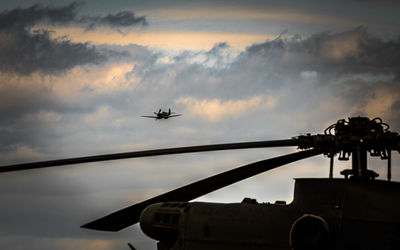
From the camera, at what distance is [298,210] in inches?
505

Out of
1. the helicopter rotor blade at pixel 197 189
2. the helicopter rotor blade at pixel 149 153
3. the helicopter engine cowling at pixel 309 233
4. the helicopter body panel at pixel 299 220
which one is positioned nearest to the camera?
the helicopter engine cowling at pixel 309 233

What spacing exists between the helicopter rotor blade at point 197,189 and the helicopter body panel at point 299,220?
336 mm

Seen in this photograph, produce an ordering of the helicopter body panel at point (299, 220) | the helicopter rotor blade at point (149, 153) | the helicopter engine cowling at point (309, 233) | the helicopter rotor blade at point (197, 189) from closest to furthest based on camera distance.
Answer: the helicopter engine cowling at point (309, 233) → the helicopter body panel at point (299, 220) → the helicopter rotor blade at point (149, 153) → the helicopter rotor blade at point (197, 189)

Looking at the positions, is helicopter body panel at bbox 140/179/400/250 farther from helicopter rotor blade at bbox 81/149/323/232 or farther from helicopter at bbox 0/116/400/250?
helicopter rotor blade at bbox 81/149/323/232

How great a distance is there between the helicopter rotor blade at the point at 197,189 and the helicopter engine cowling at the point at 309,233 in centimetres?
213

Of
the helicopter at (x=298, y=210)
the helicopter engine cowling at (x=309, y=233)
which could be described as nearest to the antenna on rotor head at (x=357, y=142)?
the helicopter at (x=298, y=210)

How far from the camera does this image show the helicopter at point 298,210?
11836mm

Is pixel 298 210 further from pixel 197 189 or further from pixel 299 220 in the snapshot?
pixel 197 189

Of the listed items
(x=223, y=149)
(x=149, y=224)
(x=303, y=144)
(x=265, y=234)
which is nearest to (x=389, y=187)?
(x=303, y=144)

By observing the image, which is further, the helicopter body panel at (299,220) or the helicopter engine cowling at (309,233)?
the helicopter body panel at (299,220)

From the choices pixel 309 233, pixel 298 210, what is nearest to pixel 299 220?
pixel 309 233

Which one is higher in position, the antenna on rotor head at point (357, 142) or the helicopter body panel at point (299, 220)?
the antenna on rotor head at point (357, 142)

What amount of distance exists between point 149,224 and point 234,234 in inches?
97.3

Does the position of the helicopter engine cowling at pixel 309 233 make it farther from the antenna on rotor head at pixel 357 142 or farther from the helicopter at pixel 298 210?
the antenna on rotor head at pixel 357 142
